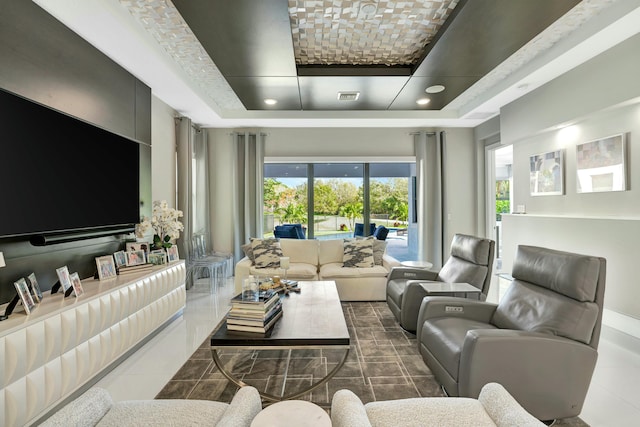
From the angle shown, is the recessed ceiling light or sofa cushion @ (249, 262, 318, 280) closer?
the recessed ceiling light

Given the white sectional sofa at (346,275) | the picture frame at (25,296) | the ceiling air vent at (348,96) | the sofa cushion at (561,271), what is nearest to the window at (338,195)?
the white sectional sofa at (346,275)

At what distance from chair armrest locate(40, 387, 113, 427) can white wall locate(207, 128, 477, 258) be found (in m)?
4.92

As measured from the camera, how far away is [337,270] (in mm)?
4402

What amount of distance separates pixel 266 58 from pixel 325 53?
661 millimetres

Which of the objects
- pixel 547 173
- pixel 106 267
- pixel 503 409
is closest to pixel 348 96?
pixel 547 173

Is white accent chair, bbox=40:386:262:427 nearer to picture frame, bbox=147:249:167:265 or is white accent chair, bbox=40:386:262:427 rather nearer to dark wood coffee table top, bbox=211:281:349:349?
dark wood coffee table top, bbox=211:281:349:349

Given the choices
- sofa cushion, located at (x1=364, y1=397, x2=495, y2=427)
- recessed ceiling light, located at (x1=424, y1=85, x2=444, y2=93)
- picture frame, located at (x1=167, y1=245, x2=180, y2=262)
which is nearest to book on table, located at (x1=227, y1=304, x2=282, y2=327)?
sofa cushion, located at (x1=364, y1=397, x2=495, y2=427)

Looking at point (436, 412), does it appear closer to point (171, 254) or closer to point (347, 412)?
point (347, 412)

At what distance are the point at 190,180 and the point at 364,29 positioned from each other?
3.45 metres

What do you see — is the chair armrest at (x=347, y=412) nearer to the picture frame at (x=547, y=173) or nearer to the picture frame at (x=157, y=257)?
the picture frame at (x=157, y=257)

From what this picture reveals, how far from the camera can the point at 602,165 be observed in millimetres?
3490

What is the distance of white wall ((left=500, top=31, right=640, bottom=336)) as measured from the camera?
3039mm

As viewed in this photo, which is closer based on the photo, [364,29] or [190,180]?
[364,29]

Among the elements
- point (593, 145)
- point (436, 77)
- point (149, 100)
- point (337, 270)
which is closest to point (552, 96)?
point (593, 145)
